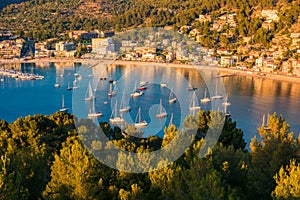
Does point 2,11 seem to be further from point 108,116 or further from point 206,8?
point 108,116

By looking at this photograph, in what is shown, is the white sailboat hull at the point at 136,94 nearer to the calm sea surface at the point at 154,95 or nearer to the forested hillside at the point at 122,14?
the calm sea surface at the point at 154,95

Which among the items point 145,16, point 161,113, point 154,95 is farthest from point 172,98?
point 145,16

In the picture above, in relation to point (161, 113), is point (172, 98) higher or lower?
higher

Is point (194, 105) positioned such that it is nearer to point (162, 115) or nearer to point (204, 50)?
point (162, 115)

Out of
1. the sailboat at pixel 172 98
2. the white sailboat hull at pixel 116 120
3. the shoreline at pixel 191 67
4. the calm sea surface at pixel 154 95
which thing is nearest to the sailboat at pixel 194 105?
the calm sea surface at pixel 154 95

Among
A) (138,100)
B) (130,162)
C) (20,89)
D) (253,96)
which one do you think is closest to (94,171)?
(130,162)

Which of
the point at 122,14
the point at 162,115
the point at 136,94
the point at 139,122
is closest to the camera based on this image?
the point at 139,122

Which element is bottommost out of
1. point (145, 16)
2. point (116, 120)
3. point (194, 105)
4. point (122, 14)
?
point (116, 120)
